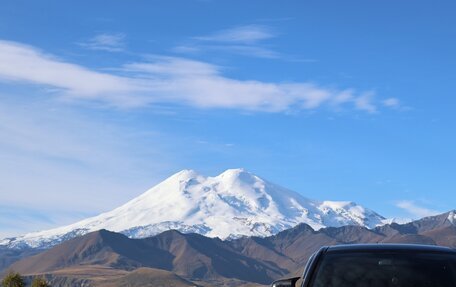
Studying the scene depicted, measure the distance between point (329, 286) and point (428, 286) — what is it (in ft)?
3.98

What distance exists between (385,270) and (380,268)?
82 millimetres

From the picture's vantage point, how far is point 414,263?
1060 cm

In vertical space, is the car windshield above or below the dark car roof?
below

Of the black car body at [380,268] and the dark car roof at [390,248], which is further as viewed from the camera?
the dark car roof at [390,248]

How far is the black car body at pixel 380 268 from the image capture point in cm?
1025

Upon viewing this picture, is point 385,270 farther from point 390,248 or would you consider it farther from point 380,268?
point 390,248

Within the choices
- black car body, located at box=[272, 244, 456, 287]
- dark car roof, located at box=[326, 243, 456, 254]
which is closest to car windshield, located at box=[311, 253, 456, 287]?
black car body, located at box=[272, 244, 456, 287]

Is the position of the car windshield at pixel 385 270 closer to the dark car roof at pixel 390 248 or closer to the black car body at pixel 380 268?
the black car body at pixel 380 268

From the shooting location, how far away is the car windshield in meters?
10.2

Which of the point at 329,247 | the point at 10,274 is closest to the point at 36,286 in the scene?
the point at 10,274

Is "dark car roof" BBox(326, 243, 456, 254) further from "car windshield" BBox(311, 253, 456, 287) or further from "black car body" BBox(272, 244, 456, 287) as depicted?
"car windshield" BBox(311, 253, 456, 287)

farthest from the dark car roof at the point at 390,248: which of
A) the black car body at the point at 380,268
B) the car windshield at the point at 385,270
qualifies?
the car windshield at the point at 385,270

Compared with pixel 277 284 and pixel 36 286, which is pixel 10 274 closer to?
pixel 36 286

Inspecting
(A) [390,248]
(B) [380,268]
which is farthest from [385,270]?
(A) [390,248]
